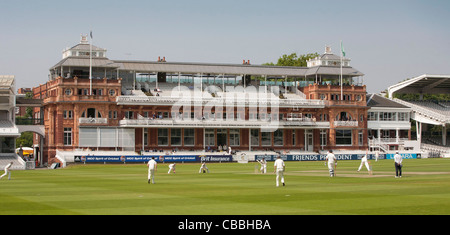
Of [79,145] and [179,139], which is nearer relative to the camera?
[79,145]

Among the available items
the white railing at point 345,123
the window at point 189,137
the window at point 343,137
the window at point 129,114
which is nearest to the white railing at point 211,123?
the window at point 129,114

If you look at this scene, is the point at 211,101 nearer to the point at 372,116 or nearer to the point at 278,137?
the point at 278,137

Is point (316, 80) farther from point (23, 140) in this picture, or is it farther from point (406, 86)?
point (23, 140)

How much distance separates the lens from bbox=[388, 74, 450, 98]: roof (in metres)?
109

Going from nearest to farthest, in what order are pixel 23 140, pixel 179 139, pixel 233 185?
pixel 233 185 < pixel 179 139 < pixel 23 140

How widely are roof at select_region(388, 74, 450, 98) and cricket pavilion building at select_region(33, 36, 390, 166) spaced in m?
9.41

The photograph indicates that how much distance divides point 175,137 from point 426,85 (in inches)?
1886

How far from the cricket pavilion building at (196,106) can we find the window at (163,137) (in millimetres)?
150

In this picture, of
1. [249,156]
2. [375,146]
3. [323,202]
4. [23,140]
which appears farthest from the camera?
[23,140]

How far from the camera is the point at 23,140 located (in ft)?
470

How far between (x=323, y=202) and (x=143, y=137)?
222ft

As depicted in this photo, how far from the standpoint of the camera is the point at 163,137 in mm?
95938

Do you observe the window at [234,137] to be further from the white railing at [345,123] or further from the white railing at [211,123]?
the white railing at [345,123]

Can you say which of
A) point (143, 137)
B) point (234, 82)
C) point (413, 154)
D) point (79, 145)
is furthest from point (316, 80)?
point (79, 145)
